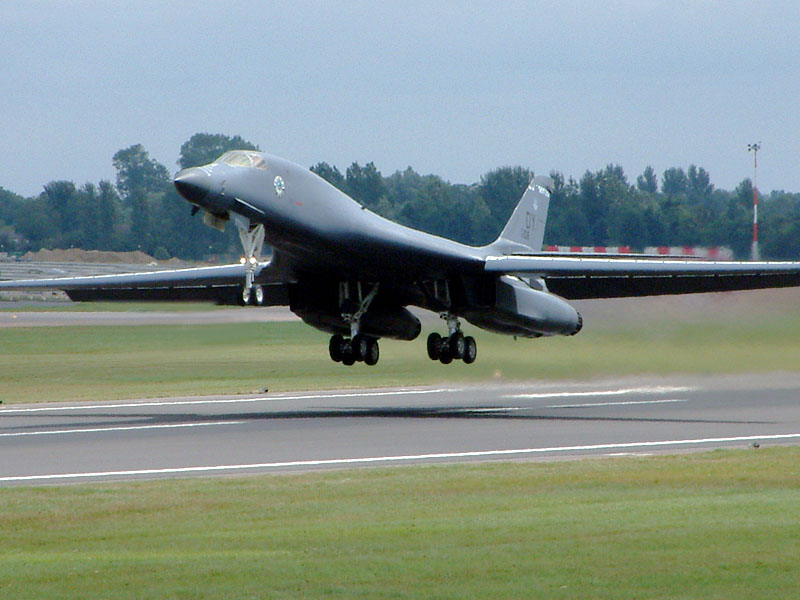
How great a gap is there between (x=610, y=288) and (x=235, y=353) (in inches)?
Result: 763

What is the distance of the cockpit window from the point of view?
23.2 m

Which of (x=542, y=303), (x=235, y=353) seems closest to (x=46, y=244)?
(x=235, y=353)

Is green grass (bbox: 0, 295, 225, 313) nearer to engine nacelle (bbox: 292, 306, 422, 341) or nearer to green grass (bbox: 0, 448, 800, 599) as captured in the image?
engine nacelle (bbox: 292, 306, 422, 341)

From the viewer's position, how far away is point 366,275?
90.5 ft

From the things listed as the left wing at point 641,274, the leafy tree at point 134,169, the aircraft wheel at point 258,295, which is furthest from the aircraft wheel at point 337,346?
the leafy tree at point 134,169

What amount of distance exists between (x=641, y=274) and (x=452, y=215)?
2134 inches

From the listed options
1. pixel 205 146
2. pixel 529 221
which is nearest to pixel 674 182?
pixel 205 146

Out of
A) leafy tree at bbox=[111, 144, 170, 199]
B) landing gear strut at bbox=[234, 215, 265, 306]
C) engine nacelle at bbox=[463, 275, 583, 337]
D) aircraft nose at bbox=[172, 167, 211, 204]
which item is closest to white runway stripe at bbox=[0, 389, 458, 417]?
engine nacelle at bbox=[463, 275, 583, 337]

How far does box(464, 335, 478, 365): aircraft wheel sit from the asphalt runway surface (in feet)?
3.73

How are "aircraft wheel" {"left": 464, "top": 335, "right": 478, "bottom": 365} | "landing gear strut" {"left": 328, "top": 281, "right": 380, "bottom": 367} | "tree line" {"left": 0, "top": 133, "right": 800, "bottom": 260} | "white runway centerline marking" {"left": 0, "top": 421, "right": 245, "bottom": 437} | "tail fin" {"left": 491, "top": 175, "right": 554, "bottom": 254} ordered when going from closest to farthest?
"white runway centerline marking" {"left": 0, "top": 421, "right": 245, "bottom": 437} < "landing gear strut" {"left": 328, "top": 281, "right": 380, "bottom": 367} < "aircraft wheel" {"left": 464, "top": 335, "right": 478, "bottom": 365} < "tail fin" {"left": 491, "top": 175, "right": 554, "bottom": 254} < "tree line" {"left": 0, "top": 133, "right": 800, "bottom": 260}

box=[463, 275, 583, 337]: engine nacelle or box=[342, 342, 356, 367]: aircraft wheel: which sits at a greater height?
box=[463, 275, 583, 337]: engine nacelle

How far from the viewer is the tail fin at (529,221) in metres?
33.4

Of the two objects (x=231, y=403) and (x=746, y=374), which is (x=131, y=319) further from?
(x=746, y=374)

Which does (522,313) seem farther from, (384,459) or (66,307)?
(66,307)
